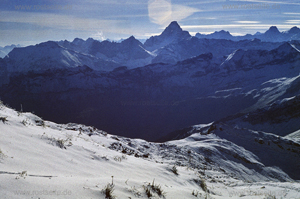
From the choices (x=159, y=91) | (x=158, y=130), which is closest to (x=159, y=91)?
(x=159, y=91)

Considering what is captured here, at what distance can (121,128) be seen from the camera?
94.4m

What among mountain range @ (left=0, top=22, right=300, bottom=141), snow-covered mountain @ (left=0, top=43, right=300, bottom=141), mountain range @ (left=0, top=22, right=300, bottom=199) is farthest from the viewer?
snow-covered mountain @ (left=0, top=43, right=300, bottom=141)

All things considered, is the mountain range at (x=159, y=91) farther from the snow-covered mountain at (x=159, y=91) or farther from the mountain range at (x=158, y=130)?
the mountain range at (x=158, y=130)

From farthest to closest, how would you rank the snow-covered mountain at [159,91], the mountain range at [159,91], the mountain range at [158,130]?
the snow-covered mountain at [159,91]
the mountain range at [159,91]
the mountain range at [158,130]

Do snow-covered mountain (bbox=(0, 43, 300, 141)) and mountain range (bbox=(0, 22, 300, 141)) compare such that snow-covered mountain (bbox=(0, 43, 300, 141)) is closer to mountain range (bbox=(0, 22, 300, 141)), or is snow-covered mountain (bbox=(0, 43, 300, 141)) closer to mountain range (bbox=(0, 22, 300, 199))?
mountain range (bbox=(0, 22, 300, 141))

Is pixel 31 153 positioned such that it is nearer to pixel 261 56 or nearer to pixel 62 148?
pixel 62 148

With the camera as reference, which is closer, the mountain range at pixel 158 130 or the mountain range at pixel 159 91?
the mountain range at pixel 158 130

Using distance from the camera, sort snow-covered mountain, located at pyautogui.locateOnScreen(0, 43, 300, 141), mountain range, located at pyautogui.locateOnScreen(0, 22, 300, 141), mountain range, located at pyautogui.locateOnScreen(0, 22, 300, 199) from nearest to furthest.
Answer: mountain range, located at pyautogui.locateOnScreen(0, 22, 300, 199), mountain range, located at pyautogui.locateOnScreen(0, 22, 300, 141), snow-covered mountain, located at pyautogui.locateOnScreen(0, 43, 300, 141)

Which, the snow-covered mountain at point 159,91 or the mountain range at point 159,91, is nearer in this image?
the mountain range at point 159,91

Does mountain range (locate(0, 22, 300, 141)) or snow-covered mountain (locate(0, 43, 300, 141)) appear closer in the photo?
mountain range (locate(0, 22, 300, 141))

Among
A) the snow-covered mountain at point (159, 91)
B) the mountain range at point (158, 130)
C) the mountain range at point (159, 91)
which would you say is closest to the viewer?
the mountain range at point (158, 130)

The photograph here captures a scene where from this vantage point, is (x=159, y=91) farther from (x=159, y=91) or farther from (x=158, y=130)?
(x=158, y=130)

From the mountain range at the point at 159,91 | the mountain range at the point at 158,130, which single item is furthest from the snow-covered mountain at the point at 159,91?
the mountain range at the point at 158,130

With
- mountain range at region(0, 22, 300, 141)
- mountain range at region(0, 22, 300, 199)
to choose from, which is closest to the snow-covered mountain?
mountain range at region(0, 22, 300, 141)
